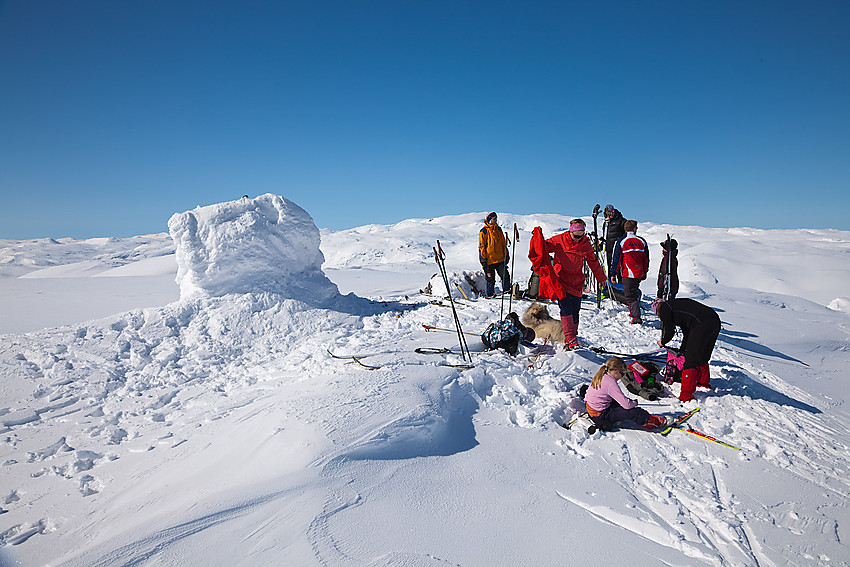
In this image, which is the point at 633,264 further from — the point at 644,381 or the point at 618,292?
the point at 644,381

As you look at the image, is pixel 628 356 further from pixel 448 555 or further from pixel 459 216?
pixel 459 216

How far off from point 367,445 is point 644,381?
3.09 meters

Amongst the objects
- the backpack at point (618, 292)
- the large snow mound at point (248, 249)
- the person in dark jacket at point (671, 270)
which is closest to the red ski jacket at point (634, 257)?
the person in dark jacket at point (671, 270)

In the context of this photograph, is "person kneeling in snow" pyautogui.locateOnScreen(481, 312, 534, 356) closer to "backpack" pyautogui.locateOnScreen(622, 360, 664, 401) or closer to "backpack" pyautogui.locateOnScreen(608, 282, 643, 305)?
"backpack" pyautogui.locateOnScreen(622, 360, 664, 401)

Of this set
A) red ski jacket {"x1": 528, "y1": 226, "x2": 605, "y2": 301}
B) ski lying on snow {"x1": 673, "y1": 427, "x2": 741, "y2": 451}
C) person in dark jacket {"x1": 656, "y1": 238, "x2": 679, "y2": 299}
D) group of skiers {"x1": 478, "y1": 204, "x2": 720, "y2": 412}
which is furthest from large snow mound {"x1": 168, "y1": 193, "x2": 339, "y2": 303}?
ski lying on snow {"x1": 673, "y1": 427, "x2": 741, "y2": 451}

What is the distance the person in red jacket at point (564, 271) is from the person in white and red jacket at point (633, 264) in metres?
1.47

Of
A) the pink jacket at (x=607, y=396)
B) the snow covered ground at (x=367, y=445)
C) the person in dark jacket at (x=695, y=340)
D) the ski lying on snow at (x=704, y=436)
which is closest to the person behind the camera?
the snow covered ground at (x=367, y=445)

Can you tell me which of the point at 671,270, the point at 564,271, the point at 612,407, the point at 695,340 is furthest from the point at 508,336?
the point at 671,270

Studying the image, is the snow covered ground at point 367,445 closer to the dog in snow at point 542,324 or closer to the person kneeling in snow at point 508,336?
the person kneeling in snow at point 508,336

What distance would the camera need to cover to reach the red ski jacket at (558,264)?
5.20 m

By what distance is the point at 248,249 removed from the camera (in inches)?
296

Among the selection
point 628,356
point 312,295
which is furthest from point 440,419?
point 312,295

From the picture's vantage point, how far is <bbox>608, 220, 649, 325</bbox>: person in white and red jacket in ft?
21.0

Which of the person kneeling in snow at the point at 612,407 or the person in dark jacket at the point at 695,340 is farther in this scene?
the person in dark jacket at the point at 695,340
